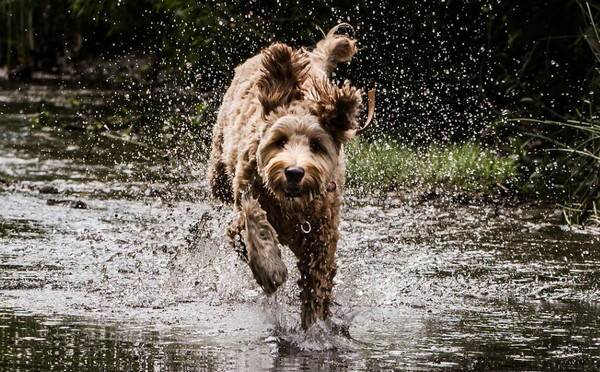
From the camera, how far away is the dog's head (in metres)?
6.41

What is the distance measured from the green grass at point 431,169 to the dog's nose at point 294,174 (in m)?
5.01

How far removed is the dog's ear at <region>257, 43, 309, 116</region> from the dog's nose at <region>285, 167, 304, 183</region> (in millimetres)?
667

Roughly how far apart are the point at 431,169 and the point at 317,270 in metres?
4.83

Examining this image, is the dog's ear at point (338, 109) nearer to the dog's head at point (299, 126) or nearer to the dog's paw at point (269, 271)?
the dog's head at point (299, 126)

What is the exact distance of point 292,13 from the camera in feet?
45.1

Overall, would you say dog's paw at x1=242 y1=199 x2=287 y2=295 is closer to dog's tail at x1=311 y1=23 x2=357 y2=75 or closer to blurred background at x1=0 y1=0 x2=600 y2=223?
dog's tail at x1=311 y1=23 x2=357 y2=75

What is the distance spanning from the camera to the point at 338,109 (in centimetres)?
673

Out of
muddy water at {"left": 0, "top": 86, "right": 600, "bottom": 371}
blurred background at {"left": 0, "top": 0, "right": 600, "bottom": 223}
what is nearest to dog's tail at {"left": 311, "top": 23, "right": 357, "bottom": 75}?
muddy water at {"left": 0, "top": 86, "right": 600, "bottom": 371}

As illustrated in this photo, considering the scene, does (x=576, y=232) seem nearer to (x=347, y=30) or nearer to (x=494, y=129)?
(x=494, y=129)

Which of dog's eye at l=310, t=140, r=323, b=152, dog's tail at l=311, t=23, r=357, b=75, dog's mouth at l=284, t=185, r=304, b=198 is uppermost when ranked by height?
dog's tail at l=311, t=23, r=357, b=75

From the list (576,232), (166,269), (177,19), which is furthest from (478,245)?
(177,19)

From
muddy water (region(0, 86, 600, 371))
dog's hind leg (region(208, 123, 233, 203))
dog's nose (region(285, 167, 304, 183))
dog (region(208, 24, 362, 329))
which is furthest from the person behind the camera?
dog's hind leg (region(208, 123, 233, 203))

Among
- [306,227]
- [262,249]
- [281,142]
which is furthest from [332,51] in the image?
[262,249]

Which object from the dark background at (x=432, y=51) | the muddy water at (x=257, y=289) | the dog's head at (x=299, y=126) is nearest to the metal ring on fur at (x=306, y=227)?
the dog's head at (x=299, y=126)
